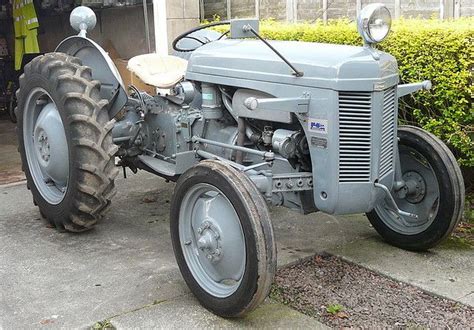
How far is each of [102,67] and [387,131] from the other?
95.7 inches

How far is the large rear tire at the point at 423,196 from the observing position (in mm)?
4133

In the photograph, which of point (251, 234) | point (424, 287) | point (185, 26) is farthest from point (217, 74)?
point (185, 26)

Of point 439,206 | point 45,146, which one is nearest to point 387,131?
point 439,206

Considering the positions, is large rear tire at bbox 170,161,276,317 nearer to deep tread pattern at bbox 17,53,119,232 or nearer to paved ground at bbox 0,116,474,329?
paved ground at bbox 0,116,474,329

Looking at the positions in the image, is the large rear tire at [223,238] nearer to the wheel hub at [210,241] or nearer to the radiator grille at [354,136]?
the wheel hub at [210,241]

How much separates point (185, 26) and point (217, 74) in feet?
16.5

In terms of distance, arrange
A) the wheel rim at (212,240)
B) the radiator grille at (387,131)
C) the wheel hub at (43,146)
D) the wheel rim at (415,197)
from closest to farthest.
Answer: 1. the wheel rim at (212,240)
2. the radiator grille at (387,131)
3. the wheel rim at (415,197)
4. the wheel hub at (43,146)

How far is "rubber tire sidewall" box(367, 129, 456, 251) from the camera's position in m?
4.13

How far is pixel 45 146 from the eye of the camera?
489 cm

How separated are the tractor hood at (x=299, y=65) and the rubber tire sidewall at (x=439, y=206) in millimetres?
688

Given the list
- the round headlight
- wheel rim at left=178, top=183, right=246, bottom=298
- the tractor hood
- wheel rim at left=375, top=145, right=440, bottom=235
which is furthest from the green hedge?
wheel rim at left=178, top=183, right=246, bottom=298

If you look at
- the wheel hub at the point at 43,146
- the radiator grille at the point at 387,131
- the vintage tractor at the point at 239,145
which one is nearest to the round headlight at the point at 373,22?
the vintage tractor at the point at 239,145

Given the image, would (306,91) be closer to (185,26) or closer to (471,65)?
(471,65)

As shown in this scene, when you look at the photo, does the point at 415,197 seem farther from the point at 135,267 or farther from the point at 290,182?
the point at 135,267
